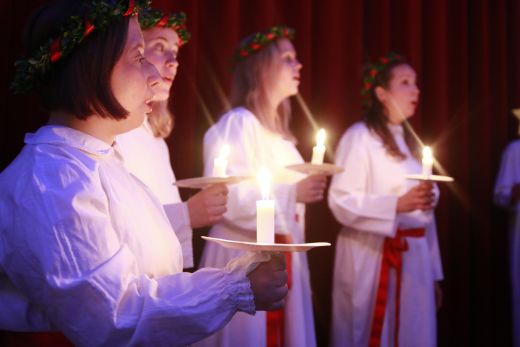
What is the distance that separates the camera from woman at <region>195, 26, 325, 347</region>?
9.44 ft

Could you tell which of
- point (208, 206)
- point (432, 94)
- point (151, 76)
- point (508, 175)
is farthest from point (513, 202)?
point (151, 76)

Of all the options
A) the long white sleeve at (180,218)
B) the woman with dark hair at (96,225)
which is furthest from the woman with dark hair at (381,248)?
the woman with dark hair at (96,225)

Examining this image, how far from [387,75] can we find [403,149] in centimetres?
52

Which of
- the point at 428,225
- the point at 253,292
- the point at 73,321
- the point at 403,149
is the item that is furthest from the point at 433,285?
the point at 73,321

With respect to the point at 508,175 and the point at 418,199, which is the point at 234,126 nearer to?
the point at 418,199

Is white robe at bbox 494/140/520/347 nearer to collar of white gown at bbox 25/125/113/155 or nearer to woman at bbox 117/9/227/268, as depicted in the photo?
woman at bbox 117/9/227/268

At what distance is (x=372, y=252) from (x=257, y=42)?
4.61ft

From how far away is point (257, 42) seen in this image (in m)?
3.43

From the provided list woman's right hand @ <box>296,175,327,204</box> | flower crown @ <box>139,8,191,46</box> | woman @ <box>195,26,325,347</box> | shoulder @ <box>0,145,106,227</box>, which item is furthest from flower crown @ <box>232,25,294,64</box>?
shoulder @ <box>0,145,106,227</box>

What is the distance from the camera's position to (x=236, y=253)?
2885mm

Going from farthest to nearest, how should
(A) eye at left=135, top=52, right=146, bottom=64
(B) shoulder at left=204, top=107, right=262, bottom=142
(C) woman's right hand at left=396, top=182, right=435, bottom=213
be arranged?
(C) woman's right hand at left=396, top=182, right=435, bottom=213
(B) shoulder at left=204, top=107, right=262, bottom=142
(A) eye at left=135, top=52, right=146, bottom=64

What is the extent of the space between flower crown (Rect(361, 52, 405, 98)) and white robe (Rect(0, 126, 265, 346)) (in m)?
2.81

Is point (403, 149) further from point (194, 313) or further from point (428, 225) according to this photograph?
point (194, 313)

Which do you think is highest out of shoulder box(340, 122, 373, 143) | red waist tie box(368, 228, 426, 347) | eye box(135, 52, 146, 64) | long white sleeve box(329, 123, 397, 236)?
eye box(135, 52, 146, 64)
